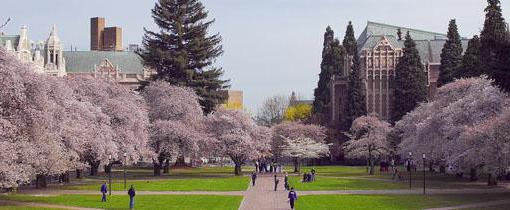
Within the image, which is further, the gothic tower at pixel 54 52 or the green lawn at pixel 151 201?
the gothic tower at pixel 54 52

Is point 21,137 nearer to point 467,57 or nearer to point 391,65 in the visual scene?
point 467,57

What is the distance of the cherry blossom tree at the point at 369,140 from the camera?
310ft

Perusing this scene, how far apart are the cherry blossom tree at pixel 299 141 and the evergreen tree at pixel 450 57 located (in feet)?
62.8

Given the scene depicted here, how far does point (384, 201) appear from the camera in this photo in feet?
148

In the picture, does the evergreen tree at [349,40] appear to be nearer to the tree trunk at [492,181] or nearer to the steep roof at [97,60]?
the steep roof at [97,60]

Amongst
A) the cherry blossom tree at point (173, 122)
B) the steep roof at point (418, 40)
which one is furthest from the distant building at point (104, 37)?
the cherry blossom tree at point (173, 122)

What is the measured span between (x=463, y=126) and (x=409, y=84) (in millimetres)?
49531

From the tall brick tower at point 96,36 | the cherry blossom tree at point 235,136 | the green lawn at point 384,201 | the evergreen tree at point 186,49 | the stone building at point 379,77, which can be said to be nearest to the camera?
the green lawn at point 384,201

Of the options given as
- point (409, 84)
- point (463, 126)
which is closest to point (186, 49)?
point (409, 84)

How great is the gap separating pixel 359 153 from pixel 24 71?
202 ft

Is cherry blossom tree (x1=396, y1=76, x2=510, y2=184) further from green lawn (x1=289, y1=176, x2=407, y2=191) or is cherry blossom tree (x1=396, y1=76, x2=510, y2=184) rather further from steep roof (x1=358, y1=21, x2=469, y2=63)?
steep roof (x1=358, y1=21, x2=469, y2=63)

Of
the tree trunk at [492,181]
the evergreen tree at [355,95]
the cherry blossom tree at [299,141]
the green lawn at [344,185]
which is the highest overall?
the evergreen tree at [355,95]

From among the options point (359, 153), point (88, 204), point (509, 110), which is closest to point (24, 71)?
point (88, 204)

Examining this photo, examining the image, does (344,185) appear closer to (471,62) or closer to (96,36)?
(471,62)
